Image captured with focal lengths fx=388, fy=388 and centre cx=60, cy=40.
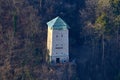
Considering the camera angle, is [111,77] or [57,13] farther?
[57,13]

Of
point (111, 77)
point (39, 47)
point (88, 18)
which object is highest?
point (88, 18)

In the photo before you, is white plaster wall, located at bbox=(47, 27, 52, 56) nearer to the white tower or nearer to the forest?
the white tower

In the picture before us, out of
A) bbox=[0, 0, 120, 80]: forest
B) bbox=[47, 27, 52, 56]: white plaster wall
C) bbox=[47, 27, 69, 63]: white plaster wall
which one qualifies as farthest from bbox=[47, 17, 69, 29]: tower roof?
bbox=[0, 0, 120, 80]: forest

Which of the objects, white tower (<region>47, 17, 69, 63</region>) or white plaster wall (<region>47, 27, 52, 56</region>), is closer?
white tower (<region>47, 17, 69, 63</region>)

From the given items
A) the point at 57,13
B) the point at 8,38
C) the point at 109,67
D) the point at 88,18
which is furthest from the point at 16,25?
the point at 109,67

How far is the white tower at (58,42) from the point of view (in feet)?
137

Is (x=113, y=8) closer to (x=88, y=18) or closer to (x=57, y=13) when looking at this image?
(x=88, y=18)

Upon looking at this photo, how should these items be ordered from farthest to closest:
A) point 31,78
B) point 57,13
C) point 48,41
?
point 57,13 → point 48,41 → point 31,78

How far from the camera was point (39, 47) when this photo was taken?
43094mm

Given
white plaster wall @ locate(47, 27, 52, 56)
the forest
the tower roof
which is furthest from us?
white plaster wall @ locate(47, 27, 52, 56)

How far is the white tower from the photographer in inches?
1645

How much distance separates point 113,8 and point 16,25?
1147 centimetres

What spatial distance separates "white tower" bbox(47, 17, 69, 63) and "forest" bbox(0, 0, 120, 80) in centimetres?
114

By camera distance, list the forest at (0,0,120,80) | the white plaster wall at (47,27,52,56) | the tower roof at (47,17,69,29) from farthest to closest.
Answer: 1. the white plaster wall at (47,27,52,56)
2. the tower roof at (47,17,69,29)
3. the forest at (0,0,120,80)
